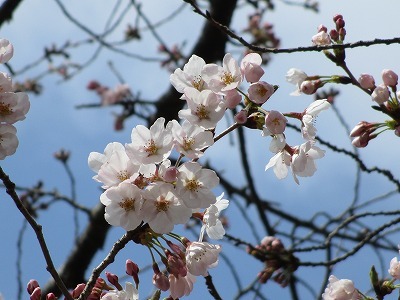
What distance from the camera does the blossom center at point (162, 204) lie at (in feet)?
4.52

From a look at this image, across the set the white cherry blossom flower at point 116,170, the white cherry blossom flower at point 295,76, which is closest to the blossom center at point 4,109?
the white cherry blossom flower at point 116,170

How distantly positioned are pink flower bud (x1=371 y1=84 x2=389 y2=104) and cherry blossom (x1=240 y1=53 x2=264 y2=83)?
0.63 metres

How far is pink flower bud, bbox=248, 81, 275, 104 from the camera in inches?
57.9

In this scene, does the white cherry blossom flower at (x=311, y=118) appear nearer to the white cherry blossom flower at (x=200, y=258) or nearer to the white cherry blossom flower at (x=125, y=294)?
the white cherry blossom flower at (x=200, y=258)

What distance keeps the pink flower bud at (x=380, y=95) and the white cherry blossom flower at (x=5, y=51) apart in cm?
116

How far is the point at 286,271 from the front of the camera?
8.99 ft

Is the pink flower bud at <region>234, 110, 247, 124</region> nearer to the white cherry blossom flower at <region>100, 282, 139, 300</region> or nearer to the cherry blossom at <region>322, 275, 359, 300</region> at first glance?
the white cherry blossom flower at <region>100, 282, 139, 300</region>

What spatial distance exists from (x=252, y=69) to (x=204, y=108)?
183 mm

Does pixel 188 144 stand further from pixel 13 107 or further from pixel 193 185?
pixel 13 107

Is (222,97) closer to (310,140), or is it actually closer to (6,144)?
(310,140)

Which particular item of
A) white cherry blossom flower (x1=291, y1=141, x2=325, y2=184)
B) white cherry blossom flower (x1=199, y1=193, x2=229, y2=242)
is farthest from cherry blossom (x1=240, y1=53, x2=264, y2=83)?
white cherry blossom flower (x1=199, y1=193, x2=229, y2=242)

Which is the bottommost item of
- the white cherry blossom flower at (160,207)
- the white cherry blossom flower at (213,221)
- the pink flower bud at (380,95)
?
the white cherry blossom flower at (160,207)

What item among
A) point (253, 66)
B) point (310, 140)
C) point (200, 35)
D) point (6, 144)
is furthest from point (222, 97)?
point (200, 35)

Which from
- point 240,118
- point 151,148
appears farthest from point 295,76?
point 151,148
